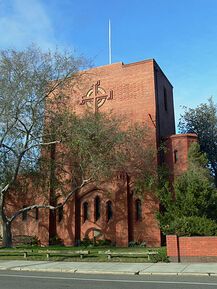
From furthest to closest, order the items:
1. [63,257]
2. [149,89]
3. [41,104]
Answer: [149,89] → [41,104] → [63,257]

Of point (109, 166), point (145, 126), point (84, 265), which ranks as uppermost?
point (145, 126)

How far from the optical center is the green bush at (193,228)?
19.8 metres

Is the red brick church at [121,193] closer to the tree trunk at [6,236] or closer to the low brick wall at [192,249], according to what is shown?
the tree trunk at [6,236]

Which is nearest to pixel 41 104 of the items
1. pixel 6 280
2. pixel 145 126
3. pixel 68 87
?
pixel 68 87

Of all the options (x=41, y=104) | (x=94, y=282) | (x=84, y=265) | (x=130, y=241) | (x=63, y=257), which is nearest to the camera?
(x=94, y=282)

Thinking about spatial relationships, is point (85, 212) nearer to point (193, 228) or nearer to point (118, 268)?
point (193, 228)

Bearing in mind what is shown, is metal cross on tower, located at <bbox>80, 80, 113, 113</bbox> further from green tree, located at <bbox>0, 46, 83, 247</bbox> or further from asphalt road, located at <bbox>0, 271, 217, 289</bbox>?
asphalt road, located at <bbox>0, 271, 217, 289</bbox>

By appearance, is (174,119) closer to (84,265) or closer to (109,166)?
(109,166)

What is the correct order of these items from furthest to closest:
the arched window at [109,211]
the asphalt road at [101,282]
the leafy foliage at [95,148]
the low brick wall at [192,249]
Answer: the arched window at [109,211] → the leafy foliage at [95,148] → the low brick wall at [192,249] → the asphalt road at [101,282]

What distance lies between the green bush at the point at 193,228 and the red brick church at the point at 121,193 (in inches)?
378

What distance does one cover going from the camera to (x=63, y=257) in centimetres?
2138

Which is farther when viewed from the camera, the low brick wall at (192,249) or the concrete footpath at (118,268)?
the low brick wall at (192,249)

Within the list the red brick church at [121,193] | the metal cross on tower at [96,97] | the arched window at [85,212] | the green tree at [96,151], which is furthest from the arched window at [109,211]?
the metal cross on tower at [96,97]

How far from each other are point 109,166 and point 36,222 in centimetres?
1149
